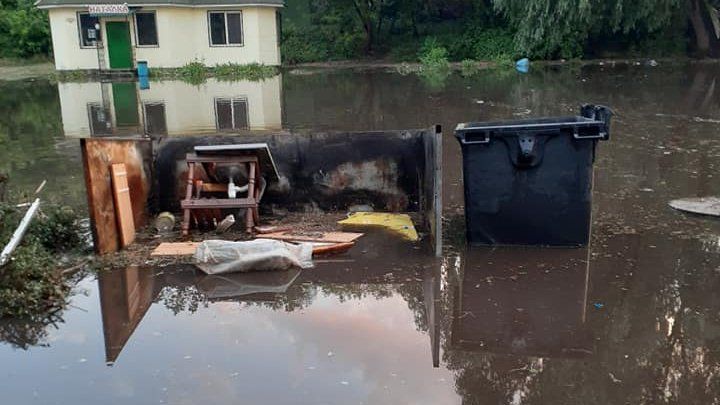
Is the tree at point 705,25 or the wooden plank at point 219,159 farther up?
the tree at point 705,25

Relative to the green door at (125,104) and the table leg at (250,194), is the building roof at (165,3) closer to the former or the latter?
the green door at (125,104)

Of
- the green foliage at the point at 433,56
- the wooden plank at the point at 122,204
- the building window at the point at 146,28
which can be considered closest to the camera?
the wooden plank at the point at 122,204

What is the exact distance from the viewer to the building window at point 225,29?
26.8 meters

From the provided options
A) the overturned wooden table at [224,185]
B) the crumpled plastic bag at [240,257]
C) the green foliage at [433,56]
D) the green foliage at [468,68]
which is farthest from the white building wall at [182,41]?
the crumpled plastic bag at [240,257]

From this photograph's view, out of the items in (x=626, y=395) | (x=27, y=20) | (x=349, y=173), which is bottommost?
(x=626, y=395)

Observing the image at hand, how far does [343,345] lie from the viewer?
4246mm

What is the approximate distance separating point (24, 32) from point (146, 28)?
9.70 m

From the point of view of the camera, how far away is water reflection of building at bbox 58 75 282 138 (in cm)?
1323

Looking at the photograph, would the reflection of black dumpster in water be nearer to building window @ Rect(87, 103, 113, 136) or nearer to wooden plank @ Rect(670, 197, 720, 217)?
wooden plank @ Rect(670, 197, 720, 217)

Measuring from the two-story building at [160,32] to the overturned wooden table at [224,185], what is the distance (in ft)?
68.2

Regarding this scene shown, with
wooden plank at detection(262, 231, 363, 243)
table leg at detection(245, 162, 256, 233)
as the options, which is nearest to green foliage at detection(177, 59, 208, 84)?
table leg at detection(245, 162, 256, 233)

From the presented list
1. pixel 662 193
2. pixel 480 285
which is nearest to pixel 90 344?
pixel 480 285

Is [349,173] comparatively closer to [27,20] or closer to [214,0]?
[214,0]

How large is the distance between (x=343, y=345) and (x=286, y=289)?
1036mm
